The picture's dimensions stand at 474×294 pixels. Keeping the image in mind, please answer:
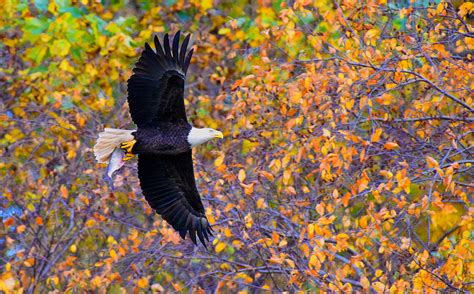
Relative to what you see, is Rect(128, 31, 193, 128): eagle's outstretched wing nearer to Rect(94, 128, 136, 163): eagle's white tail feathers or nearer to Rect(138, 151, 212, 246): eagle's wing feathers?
Rect(94, 128, 136, 163): eagle's white tail feathers

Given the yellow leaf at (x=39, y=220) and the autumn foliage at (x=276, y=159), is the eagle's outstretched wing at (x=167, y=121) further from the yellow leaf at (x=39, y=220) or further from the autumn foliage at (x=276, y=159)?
the yellow leaf at (x=39, y=220)

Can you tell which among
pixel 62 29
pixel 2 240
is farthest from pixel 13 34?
pixel 2 240

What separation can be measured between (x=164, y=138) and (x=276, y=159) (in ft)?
2.20

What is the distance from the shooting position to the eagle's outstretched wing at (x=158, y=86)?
6.59 m

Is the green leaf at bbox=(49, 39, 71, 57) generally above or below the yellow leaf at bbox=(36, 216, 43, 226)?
above

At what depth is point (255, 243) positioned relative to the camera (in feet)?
21.3

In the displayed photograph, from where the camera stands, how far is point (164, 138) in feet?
21.9

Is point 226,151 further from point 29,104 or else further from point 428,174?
point 29,104

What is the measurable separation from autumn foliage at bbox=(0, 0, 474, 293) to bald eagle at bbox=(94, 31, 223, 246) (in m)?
0.14

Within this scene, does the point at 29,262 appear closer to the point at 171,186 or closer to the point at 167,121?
the point at 171,186

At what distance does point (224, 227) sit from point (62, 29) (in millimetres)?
3395

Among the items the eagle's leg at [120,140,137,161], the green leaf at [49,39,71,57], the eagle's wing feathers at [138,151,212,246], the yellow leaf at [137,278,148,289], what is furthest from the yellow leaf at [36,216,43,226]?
the green leaf at [49,39,71,57]

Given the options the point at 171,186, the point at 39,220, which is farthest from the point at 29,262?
the point at 171,186

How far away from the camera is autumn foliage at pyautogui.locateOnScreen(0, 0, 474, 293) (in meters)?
6.19
